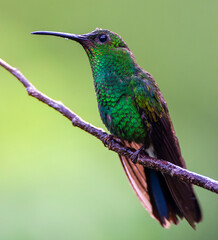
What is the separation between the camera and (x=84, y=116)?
5.09 metres

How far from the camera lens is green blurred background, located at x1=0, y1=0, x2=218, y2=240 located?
4461mm

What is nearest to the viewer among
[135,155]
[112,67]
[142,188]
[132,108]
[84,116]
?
[135,155]

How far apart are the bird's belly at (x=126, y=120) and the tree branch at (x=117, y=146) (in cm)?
9

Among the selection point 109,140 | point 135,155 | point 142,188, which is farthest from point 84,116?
point 135,155

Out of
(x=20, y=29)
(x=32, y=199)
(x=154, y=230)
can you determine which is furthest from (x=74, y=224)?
(x=20, y=29)

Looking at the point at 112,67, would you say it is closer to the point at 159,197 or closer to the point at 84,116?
the point at 159,197

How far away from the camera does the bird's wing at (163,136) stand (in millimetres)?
3004

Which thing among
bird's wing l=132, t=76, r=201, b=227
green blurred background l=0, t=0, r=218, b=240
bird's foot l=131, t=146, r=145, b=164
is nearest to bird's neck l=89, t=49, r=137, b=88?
bird's wing l=132, t=76, r=201, b=227

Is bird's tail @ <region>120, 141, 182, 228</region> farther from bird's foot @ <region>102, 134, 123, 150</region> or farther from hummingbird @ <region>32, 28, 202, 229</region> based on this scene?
bird's foot @ <region>102, 134, 123, 150</region>

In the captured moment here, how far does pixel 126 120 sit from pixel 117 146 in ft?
0.64

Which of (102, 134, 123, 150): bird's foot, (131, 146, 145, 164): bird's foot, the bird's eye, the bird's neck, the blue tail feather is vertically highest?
the bird's eye

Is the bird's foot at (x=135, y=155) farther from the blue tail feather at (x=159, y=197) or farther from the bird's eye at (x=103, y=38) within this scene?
the bird's eye at (x=103, y=38)

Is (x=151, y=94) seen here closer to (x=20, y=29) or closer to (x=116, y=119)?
(x=116, y=119)

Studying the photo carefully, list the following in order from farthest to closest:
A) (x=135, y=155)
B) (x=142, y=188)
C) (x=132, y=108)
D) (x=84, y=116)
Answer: (x=84, y=116) < (x=142, y=188) < (x=132, y=108) < (x=135, y=155)
